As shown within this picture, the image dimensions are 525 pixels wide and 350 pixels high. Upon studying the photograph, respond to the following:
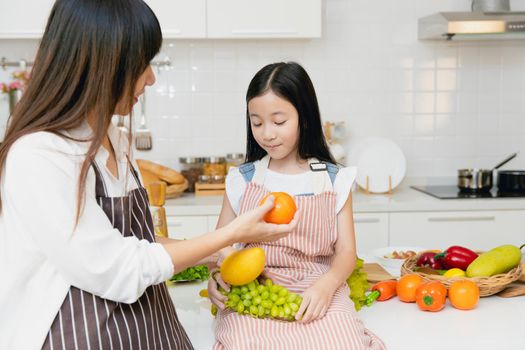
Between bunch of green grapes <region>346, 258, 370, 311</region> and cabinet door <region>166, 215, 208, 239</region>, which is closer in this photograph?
bunch of green grapes <region>346, 258, 370, 311</region>

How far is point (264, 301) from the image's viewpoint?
48.4 inches

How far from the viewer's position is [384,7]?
3.43m

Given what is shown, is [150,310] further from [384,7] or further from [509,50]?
[509,50]

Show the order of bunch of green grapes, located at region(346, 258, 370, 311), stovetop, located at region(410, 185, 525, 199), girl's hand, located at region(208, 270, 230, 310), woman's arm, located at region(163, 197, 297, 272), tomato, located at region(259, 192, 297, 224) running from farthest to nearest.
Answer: stovetop, located at region(410, 185, 525, 199) < bunch of green grapes, located at region(346, 258, 370, 311) < girl's hand, located at region(208, 270, 230, 310) < tomato, located at region(259, 192, 297, 224) < woman's arm, located at region(163, 197, 297, 272)

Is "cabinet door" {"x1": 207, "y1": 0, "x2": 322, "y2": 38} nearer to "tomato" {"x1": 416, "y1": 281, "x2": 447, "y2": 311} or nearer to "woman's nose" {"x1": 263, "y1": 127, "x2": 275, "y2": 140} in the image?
"woman's nose" {"x1": 263, "y1": 127, "x2": 275, "y2": 140}

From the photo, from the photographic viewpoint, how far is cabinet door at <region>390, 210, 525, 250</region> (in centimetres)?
297

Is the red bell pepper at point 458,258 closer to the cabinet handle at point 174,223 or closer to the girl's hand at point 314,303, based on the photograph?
the girl's hand at point 314,303

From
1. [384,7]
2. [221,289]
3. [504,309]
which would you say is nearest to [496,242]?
[384,7]

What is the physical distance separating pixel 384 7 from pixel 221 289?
2536 mm

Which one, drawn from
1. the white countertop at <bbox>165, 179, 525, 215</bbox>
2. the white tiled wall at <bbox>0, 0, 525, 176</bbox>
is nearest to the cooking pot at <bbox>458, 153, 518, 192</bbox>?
the white countertop at <bbox>165, 179, 525, 215</bbox>

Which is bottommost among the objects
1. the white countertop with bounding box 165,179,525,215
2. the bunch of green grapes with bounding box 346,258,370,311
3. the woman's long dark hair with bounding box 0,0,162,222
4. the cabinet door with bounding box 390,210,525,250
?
the cabinet door with bounding box 390,210,525,250

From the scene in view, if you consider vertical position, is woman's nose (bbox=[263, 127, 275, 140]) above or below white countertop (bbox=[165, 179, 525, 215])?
above

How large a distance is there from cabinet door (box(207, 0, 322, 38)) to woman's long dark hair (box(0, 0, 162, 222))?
6.57 ft

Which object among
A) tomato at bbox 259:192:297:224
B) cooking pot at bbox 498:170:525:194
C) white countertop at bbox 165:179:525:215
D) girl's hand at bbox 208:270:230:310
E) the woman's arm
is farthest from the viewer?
cooking pot at bbox 498:170:525:194
